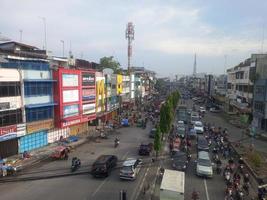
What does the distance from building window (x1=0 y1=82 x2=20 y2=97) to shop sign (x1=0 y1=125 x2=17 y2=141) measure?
386 centimetres

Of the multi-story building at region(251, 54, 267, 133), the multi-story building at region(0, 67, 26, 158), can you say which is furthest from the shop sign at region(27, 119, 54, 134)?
the multi-story building at region(251, 54, 267, 133)

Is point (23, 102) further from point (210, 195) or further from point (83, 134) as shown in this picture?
point (210, 195)

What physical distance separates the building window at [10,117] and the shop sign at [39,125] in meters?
1.95

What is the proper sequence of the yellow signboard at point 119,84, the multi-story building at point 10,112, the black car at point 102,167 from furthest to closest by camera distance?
the yellow signboard at point 119,84
the multi-story building at point 10,112
the black car at point 102,167

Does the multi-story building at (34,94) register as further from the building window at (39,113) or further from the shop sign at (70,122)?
the shop sign at (70,122)

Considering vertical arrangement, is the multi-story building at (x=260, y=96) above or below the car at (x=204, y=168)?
above

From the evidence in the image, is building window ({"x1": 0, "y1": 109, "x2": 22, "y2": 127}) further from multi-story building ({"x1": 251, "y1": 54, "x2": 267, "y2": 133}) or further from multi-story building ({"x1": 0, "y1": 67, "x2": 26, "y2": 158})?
multi-story building ({"x1": 251, "y1": 54, "x2": 267, "y2": 133})

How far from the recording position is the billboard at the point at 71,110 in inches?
1747

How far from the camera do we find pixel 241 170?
31.4 metres

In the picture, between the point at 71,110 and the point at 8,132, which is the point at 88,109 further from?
the point at 8,132

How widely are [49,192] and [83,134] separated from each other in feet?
85.5

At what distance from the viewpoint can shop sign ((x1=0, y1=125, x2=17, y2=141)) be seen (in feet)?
108

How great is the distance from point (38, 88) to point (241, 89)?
53.6 meters

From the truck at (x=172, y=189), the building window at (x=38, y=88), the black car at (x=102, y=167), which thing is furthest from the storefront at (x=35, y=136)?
the truck at (x=172, y=189)
